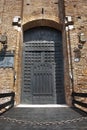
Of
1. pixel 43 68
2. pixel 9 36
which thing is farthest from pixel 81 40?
pixel 9 36

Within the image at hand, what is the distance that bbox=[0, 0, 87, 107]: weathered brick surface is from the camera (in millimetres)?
6898

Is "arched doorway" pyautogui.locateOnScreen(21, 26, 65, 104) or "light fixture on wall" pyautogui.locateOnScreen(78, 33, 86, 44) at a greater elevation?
"light fixture on wall" pyautogui.locateOnScreen(78, 33, 86, 44)

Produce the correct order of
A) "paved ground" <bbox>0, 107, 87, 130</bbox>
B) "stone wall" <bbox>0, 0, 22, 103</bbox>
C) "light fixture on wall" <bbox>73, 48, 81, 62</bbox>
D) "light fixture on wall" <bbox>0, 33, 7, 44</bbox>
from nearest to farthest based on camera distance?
1. "paved ground" <bbox>0, 107, 87, 130</bbox>
2. "stone wall" <bbox>0, 0, 22, 103</bbox>
3. "light fixture on wall" <bbox>73, 48, 81, 62</bbox>
4. "light fixture on wall" <bbox>0, 33, 7, 44</bbox>

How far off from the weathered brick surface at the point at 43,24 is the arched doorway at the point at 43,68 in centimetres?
28

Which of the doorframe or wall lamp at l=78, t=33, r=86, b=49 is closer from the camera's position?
the doorframe

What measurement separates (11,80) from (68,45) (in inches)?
93.2

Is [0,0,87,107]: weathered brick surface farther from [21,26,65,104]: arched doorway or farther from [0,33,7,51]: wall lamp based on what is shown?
[21,26,65,104]: arched doorway

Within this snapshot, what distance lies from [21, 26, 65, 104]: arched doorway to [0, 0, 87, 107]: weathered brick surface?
0.93ft

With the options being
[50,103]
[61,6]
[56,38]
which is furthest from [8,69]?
[61,6]

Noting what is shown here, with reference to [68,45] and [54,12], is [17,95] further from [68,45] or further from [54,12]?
[54,12]

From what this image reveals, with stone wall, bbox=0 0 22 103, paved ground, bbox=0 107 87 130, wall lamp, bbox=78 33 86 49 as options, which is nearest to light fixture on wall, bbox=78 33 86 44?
wall lamp, bbox=78 33 86 49

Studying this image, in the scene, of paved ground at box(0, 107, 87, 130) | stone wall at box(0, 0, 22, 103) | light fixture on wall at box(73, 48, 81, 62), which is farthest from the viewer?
light fixture on wall at box(73, 48, 81, 62)

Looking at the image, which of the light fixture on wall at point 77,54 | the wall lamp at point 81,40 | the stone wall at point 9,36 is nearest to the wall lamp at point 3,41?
the stone wall at point 9,36

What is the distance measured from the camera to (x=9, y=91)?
675 cm
